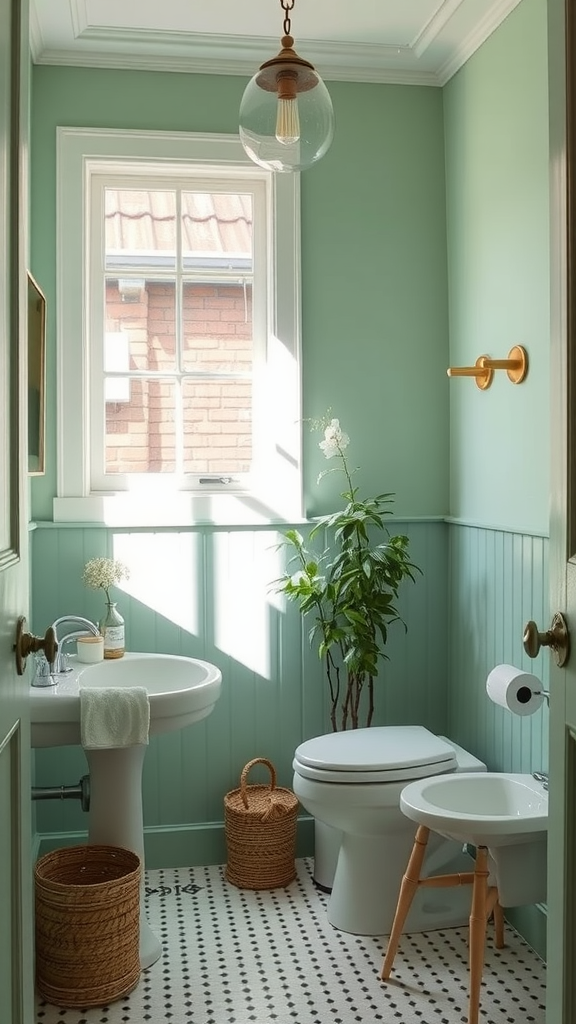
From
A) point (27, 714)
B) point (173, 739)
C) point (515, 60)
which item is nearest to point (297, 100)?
point (515, 60)

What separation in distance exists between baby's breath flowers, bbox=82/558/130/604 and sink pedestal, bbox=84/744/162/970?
22.8 inches

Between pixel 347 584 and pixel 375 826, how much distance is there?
754 mm

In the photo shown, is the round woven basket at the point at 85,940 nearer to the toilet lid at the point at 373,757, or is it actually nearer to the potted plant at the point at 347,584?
the toilet lid at the point at 373,757

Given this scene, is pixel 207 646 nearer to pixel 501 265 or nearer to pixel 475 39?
pixel 501 265

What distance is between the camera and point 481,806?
8.27 feet

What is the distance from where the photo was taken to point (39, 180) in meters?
3.14

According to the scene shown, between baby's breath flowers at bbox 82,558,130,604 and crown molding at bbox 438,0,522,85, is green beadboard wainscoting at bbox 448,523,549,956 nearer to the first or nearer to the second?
baby's breath flowers at bbox 82,558,130,604

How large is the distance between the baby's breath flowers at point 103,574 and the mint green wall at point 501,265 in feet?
3.87

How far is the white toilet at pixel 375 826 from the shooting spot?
2682 mm

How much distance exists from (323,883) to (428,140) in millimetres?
2552

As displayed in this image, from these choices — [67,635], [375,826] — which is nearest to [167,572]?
[67,635]

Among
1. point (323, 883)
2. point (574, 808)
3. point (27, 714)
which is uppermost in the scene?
point (27, 714)

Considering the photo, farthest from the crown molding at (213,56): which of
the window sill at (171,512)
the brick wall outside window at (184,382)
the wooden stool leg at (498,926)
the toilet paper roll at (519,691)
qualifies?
the wooden stool leg at (498,926)

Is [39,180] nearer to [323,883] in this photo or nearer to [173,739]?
[173,739]
